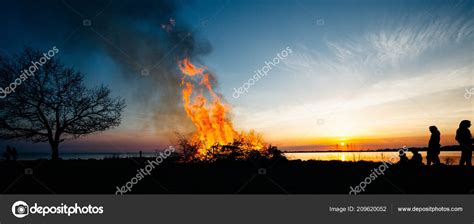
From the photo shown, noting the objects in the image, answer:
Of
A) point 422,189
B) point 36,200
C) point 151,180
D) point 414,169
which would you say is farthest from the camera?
point 151,180

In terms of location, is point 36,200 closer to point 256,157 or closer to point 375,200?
point 375,200

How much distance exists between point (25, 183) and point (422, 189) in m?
14.5

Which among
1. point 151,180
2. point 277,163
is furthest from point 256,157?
point 151,180

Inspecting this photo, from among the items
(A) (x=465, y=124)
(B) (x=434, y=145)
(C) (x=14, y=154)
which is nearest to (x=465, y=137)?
(A) (x=465, y=124)

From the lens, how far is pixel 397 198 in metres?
6.00
